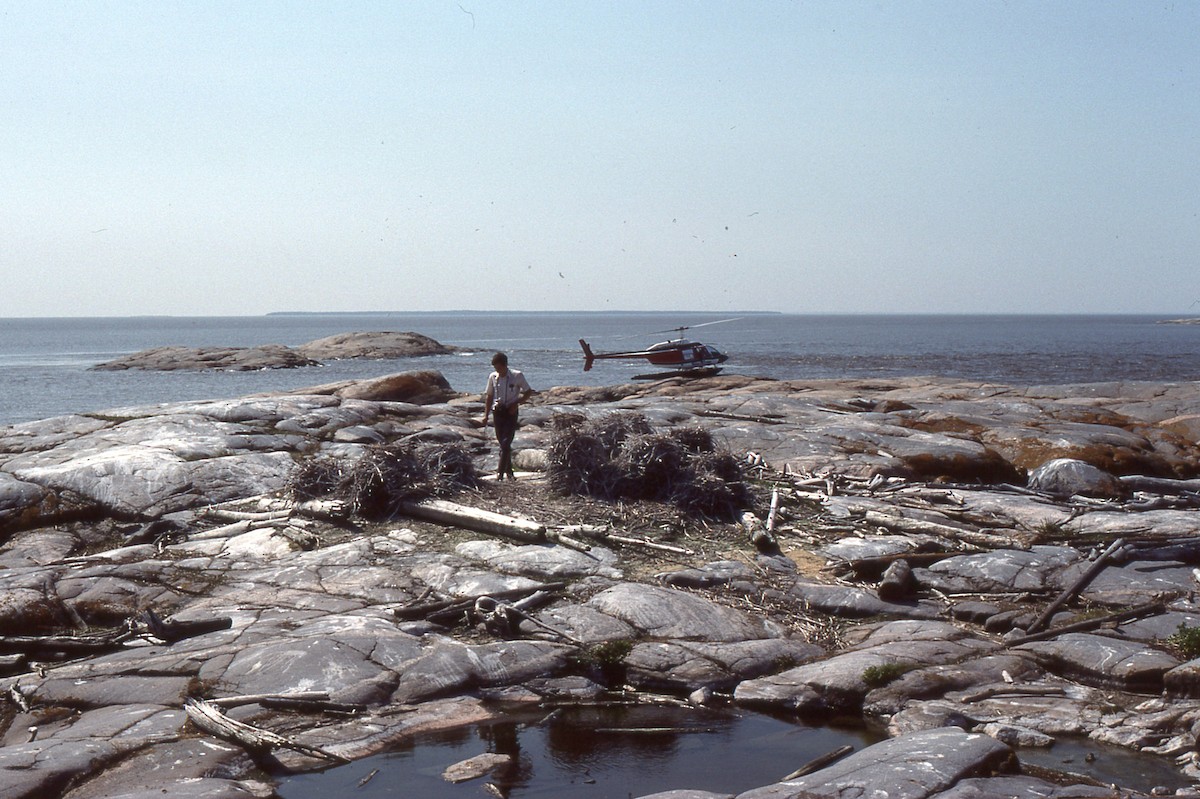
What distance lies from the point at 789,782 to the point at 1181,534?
7.60m

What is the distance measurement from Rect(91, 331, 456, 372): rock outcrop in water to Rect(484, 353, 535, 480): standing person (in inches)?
2489

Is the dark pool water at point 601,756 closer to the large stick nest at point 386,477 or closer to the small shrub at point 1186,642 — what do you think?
the small shrub at point 1186,642

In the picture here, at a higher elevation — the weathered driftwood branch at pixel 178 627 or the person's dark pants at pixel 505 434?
the person's dark pants at pixel 505 434

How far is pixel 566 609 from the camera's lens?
9.32m

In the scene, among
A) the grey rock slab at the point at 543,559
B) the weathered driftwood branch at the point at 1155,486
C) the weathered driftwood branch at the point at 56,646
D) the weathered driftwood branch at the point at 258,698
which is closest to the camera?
the weathered driftwood branch at the point at 258,698

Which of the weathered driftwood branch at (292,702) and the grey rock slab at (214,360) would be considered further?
the grey rock slab at (214,360)

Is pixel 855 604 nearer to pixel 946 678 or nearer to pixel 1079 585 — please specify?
pixel 946 678

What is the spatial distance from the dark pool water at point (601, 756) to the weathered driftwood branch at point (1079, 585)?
267cm

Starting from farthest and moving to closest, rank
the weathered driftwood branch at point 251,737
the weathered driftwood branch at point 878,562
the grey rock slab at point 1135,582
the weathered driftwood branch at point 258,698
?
the weathered driftwood branch at point 878,562, the grey rock slab at point 1135,582, the weathered driftwood branch at point 258,698, the weathered driftwood branch at point 251,737

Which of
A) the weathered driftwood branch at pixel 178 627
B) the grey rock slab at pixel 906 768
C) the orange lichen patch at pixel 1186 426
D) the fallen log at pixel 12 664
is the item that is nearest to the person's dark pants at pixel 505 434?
the weathered driftwood branch at pixel 178 627

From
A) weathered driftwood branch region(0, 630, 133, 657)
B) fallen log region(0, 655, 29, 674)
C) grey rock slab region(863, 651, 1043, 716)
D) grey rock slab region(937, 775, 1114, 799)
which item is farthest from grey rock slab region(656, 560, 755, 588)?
fallen log region(0, 655, 29, 674)

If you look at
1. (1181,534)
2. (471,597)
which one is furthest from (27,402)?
(1181,534)

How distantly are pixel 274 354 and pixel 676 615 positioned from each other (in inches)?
2833

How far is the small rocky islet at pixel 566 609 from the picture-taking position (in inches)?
269
